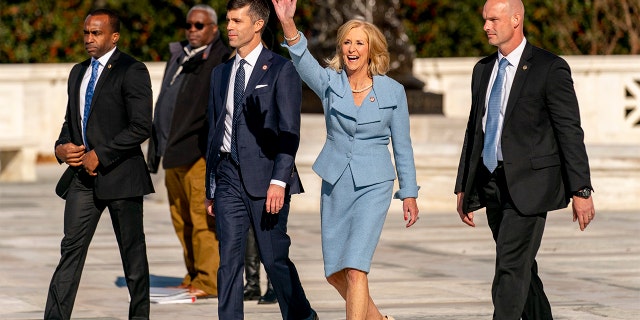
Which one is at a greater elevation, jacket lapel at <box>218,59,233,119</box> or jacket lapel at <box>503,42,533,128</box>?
jacket lapel at <box>503,42,533,128</box>

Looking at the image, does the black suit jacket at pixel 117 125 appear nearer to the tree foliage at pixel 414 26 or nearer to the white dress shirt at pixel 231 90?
the white dress shirt at pixel 231 90

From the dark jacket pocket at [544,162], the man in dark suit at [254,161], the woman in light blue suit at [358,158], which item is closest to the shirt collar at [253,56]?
the man in dark suit at [254,161]

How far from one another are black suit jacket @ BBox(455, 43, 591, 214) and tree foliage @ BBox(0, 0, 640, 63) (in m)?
16.0

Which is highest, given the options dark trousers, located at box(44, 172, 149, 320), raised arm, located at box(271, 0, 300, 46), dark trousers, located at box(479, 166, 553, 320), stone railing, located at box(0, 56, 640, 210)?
raised arm, located at box(271, 0, 300, 46)

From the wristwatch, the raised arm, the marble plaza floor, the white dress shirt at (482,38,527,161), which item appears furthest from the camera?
the marble plaza floor

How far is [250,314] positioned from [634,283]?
288 cm

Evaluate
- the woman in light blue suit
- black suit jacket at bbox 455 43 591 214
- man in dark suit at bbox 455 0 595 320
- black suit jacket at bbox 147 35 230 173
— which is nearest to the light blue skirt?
the woman in light blue suit

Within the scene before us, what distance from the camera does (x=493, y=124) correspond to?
759cm

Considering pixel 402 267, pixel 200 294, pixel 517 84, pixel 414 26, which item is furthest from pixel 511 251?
pixel 414 26

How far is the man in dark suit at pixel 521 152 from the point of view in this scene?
744 centimetres

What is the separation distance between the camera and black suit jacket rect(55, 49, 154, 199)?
8539 mm

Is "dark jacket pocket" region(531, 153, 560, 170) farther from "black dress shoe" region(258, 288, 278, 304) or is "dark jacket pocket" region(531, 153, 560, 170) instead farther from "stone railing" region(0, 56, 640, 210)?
"stone railing" region(0, 56, 640, 210)

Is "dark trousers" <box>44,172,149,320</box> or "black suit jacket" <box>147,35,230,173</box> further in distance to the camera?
"black suit jacket" <box>147,35,230,173</box>

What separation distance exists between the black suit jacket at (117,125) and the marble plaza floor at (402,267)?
1.07 meters
